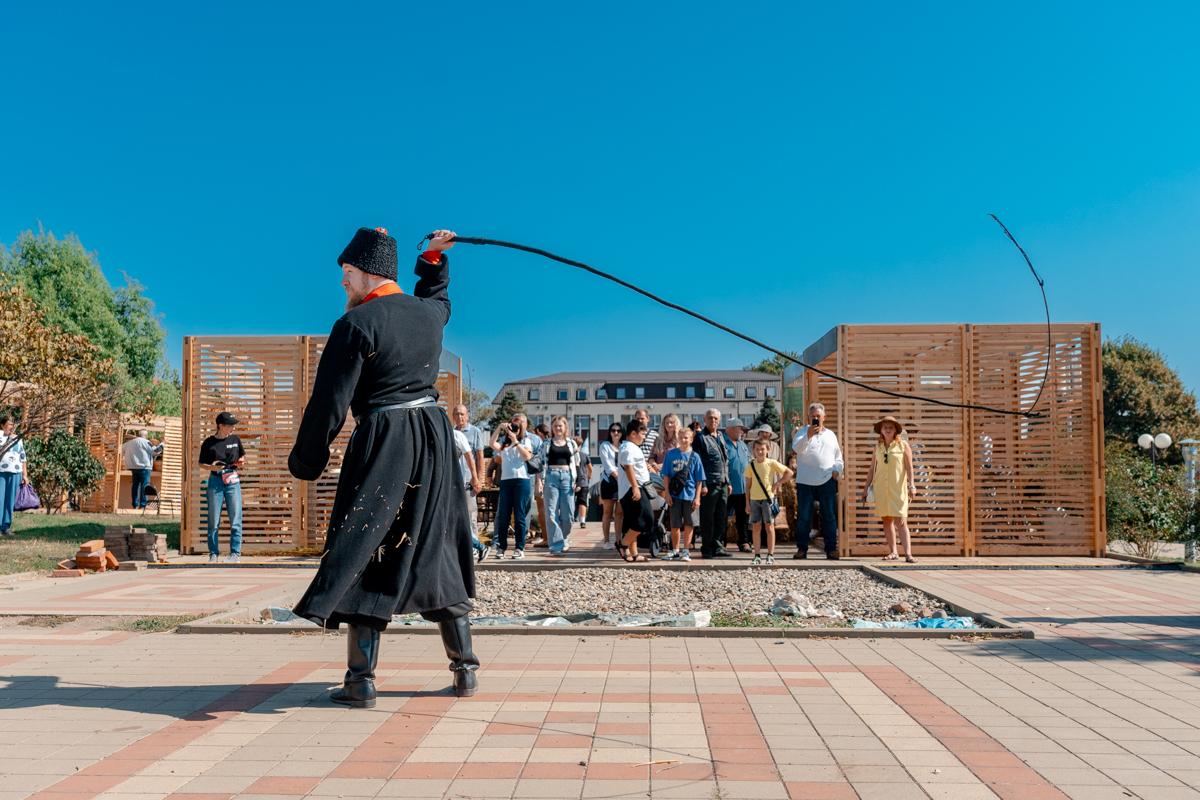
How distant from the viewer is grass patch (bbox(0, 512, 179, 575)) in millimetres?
9684

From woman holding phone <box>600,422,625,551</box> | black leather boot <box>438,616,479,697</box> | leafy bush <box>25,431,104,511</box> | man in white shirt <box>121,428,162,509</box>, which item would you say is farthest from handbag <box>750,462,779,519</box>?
leafy bush <box>25,431,104,511</box>

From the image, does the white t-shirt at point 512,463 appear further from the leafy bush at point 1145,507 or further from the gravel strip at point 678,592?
the leafy bush at point 1145,507

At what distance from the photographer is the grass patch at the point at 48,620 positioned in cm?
632

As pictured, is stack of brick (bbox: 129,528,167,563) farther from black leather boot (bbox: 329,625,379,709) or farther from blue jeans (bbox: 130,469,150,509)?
blue jeans (bbox: 130,469,150,509)

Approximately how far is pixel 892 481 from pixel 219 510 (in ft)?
26.5

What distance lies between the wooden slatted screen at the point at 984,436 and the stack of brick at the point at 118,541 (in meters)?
8.50

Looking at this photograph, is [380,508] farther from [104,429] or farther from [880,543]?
[104,429]

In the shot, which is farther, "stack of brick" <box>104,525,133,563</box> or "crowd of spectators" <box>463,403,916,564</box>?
"crowd of spectators" <box>463,403,916,564</box>

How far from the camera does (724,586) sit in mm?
8250

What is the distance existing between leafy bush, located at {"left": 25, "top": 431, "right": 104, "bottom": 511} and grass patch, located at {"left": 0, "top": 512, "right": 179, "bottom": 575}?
0.47m

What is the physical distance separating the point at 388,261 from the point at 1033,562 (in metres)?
9.08

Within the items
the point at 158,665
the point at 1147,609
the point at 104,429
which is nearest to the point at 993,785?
the point at 158,665

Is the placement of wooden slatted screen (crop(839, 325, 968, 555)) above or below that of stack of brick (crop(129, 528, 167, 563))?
above

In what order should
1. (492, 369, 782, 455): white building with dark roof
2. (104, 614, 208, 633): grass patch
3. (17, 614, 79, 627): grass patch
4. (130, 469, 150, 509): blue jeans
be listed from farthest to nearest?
1. (492, 369, 782, 455): white building with dark roof
2. (130, 469, 150, 509): blue jeans
3. (17, 614, 79, 627): grass patch
4. (104, 614, 208, 633): grass patch
